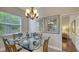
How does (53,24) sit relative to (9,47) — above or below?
above

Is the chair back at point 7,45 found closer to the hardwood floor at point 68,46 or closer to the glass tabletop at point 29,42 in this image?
the glass tabletop at point 29,42

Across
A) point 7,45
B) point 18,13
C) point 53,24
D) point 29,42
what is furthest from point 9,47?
point 53,24

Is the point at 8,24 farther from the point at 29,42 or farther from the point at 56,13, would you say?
the point at 56,13

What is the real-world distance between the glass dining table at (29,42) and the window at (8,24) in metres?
0.19

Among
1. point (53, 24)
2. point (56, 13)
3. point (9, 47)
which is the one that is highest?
point (56, 13)

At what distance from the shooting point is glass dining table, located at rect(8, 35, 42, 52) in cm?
211

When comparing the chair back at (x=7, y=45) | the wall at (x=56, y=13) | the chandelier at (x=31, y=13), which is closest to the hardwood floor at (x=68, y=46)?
the wall at (x=56, y=13)

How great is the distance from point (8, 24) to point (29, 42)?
539 millimetres

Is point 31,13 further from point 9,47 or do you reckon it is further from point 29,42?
point 9,47

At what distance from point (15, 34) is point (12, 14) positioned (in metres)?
0.40

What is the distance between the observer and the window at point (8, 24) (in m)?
2.08

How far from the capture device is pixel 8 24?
2.10 metres

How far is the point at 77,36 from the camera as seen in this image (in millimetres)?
2139
